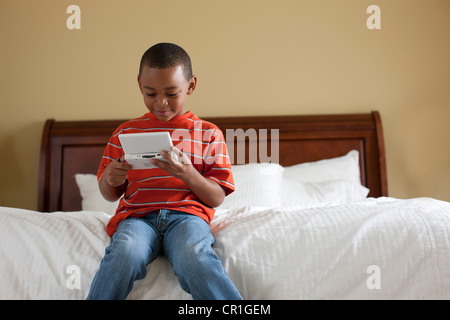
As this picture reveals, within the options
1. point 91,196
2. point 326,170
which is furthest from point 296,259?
point 91,196

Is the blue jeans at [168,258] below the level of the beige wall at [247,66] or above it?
below

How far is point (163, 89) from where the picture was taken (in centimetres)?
140

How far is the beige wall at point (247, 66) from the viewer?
2871 millimetres

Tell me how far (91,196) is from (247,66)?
47.4 inches

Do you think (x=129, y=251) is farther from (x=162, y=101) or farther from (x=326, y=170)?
(x=326, y=170)

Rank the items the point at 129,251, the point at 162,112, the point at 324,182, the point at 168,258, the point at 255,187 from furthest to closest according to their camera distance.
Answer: the point at 324,182 < the point at 255,187 < the point at 162,112 < the point at 168,258 < the point at 129,251

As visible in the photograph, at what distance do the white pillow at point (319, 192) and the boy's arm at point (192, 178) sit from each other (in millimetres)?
1111

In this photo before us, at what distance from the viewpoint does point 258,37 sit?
9.55ft

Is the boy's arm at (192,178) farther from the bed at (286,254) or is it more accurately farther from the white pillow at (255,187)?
the white pillow at (255,187)

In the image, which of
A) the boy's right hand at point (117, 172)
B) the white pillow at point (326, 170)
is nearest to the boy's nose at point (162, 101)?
the boy's right hand at point (117, 172)

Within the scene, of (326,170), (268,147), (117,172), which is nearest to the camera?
(117,172)

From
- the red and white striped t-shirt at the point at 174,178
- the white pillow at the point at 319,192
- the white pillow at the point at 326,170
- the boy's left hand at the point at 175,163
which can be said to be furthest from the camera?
the white pillow at the point at 326,170

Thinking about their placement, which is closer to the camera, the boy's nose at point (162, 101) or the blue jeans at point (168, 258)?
the blue jeans at point (168, 258)

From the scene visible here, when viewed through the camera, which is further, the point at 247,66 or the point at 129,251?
the point at 247,66
